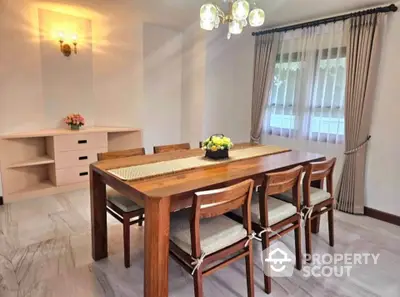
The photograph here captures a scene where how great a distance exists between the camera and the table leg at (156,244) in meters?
1.61

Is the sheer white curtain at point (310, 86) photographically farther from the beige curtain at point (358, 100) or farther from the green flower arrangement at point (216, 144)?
the green flower arrangement at point (216, 144)

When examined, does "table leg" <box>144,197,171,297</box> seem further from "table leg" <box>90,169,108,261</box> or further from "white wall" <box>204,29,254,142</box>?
"white wall" <box>204,29,254,142</box>

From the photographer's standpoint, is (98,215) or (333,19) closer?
(98,215)

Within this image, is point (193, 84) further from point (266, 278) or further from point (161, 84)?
point (266, 278)

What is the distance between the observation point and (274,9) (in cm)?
354

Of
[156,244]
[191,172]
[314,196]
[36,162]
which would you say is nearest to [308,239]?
[314,196]

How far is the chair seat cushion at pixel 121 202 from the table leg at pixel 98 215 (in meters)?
0.08

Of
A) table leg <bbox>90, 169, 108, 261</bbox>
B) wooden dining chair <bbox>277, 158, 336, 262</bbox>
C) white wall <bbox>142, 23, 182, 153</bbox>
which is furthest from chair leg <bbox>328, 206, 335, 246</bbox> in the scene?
white wall <bbox>142, 23, 182, 153</bbox>

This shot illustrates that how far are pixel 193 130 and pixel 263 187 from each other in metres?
3.02

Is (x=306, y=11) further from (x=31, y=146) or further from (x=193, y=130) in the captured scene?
(x=31, y=146)

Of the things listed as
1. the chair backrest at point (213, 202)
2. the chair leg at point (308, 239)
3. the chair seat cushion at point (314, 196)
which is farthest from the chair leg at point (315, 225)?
the chair backrest at point (213, 202)

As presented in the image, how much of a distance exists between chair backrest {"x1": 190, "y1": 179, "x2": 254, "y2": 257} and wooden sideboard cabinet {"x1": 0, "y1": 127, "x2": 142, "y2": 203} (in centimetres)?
282

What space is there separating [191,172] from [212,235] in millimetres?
515

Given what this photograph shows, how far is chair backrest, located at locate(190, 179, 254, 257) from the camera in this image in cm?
161
